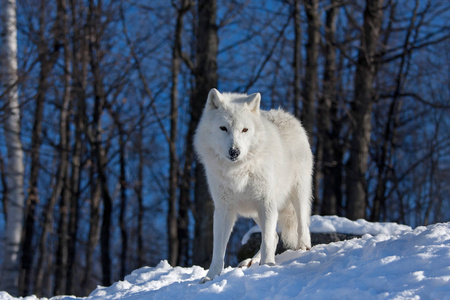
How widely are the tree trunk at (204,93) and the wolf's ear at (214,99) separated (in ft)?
16.0

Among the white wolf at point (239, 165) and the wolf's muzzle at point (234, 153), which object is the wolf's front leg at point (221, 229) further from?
the wolf's muzzle at point (234, 153)

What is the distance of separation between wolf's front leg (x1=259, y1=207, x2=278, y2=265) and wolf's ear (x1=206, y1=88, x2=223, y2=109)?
1251 mm

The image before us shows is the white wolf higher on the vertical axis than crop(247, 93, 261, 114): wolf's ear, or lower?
lower

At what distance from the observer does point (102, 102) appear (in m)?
14.9

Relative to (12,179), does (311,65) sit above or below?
above

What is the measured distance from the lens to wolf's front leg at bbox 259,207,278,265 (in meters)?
5.26

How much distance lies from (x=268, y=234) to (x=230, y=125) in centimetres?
124

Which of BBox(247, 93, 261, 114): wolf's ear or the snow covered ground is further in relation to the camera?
BBox(247, 93, 261, 114): wolf's ear

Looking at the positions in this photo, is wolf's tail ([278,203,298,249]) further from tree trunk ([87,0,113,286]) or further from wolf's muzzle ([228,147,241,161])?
tree trunk ([87,0,113,286])

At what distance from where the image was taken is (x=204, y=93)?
10.8m

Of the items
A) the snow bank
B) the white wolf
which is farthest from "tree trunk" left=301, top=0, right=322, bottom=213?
the white wolf

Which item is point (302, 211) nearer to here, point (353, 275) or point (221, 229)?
point (221, 229)

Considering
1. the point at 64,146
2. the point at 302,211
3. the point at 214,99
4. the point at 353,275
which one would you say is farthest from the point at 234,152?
the point at 64,146

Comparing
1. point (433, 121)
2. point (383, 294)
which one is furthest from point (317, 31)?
point (433, 121)
